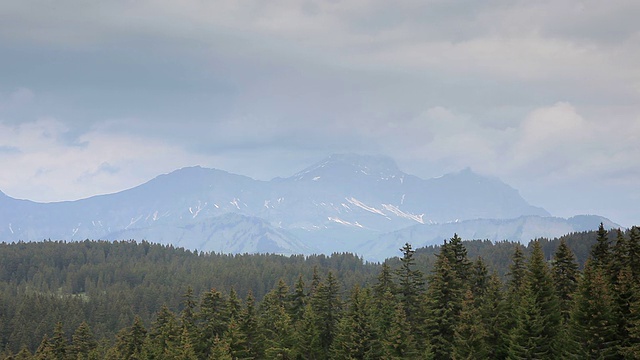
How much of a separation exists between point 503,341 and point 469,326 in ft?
23.7

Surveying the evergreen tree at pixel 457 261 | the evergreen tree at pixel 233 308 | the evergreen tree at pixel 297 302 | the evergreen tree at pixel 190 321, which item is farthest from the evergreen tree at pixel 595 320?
the evergreen tree at pixel 190 321

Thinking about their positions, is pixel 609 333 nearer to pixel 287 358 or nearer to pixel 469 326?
pixel 469 326


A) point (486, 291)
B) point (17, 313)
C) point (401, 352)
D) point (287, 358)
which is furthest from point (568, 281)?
point (17, 313)

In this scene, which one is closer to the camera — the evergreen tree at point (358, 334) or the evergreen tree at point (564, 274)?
the evergreen tree at point (358, 334)

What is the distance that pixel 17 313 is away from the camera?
190 m

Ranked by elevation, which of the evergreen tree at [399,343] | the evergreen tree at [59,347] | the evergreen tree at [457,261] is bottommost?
the evergreen tree at [59,347]

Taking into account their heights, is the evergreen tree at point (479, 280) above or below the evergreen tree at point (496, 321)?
above

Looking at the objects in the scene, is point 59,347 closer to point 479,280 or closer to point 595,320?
point 479,280

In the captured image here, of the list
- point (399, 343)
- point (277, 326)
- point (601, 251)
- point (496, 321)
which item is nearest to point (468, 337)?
point (399, 343)

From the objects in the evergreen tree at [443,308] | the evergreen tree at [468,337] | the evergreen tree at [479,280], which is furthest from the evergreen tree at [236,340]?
the evergreen tree at [479,280]

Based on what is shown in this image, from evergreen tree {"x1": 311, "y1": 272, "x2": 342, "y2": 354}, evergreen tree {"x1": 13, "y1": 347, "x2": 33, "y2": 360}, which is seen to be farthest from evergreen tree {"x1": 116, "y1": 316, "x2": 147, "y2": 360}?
evergreen tree {"x1": 311, "y1": 272, "x2": 342, "y2": 354}

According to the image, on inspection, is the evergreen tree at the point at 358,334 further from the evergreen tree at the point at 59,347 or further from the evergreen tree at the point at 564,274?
the evergreen tree at the point at 59,347

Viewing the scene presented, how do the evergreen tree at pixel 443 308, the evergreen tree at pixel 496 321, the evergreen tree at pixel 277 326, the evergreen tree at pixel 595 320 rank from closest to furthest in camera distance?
the evergreen tree at pixel 595 320 < the evergreen tree at pixel 443 308 < the evergreen tree at pixel 496 321 < the evergreen tree at pixel 277 326

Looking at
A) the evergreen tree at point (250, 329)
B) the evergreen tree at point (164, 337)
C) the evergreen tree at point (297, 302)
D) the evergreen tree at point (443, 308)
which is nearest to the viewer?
the evergreen tree at point (443, 308)
